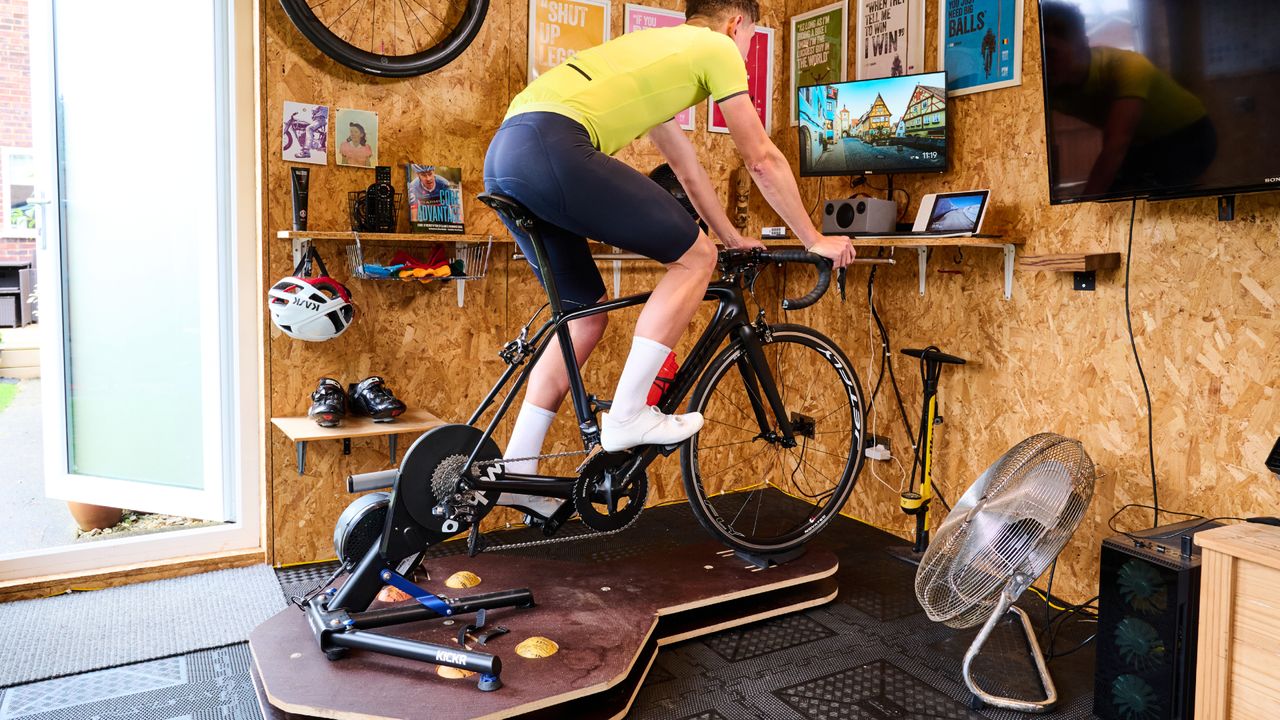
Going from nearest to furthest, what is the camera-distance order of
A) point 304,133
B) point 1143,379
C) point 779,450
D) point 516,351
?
point 516,351 < point 1143,379 < point 304,133 < point 779,450

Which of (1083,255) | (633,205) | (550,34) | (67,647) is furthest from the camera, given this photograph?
(550,34)

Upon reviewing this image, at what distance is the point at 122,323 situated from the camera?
3002 millimetres

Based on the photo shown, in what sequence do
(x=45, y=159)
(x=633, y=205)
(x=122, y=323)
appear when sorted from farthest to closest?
1. (x=122, y=323)
2. (x=45, y=159)
3. (x=633, y=205)

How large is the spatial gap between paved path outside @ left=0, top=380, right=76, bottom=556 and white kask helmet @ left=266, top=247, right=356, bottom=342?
0.90 metres

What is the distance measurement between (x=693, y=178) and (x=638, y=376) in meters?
0.73

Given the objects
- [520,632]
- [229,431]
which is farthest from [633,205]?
[229,431]

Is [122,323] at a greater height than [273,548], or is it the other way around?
[122,323]

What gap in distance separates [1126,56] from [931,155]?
0.79 m

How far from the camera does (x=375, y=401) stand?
9.65ft

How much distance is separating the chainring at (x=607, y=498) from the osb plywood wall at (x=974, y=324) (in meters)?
1.00

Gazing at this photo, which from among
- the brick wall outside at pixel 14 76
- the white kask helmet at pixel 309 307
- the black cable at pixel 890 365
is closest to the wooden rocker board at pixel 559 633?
the black cable at pixel 890 365

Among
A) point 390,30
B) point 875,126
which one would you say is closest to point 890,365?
point 875,126

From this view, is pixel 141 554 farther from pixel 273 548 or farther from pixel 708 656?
pixel 708 656

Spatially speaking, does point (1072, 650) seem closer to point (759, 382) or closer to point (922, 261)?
point (759, 382)
